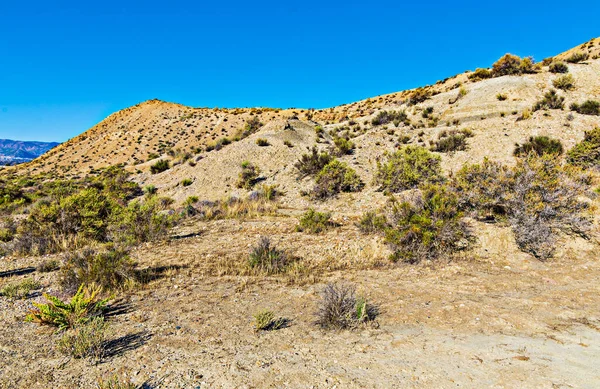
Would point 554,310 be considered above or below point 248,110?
below

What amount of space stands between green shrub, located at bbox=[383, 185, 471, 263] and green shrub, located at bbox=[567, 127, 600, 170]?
11047 millimetres

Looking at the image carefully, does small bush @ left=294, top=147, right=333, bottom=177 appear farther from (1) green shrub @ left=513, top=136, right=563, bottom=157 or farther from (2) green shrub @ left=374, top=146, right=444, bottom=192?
(1) green shrub @ left=513, top=136, right=563, bottom=157

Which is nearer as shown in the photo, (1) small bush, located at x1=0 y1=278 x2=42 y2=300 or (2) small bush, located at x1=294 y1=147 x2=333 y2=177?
(1) small bush, located at x1=0 y1=278 x2=42 y2=300

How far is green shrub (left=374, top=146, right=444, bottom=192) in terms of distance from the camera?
50.4ft

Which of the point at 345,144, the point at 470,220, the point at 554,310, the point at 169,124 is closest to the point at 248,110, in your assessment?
the point at 169,124

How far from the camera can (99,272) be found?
6781 millimetres

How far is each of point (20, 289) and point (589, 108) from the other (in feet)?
103

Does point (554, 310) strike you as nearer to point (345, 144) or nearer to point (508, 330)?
point (508, 330)

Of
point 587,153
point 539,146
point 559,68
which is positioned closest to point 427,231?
point 587,153

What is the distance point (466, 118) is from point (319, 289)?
24993 millimetres

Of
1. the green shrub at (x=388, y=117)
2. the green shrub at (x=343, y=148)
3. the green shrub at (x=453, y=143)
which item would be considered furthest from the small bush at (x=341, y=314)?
the green shrub at (x=388, y=117)

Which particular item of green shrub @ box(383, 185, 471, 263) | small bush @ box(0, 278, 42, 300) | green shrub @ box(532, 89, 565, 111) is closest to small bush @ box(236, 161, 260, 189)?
green shrub @ box(383, 185, 471, 263)

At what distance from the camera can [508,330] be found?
4.81 meters

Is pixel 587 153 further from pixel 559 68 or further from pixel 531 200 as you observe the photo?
pixel 559 68
